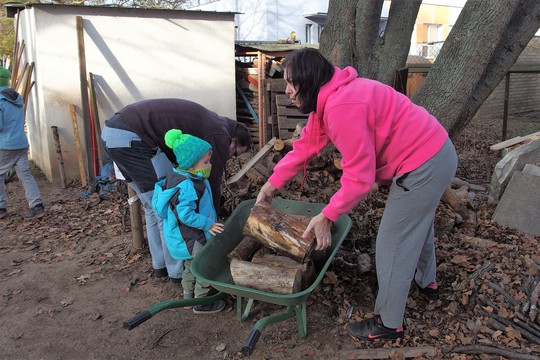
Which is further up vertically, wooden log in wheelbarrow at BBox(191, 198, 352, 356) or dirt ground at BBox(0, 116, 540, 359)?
wooden log in wheelbarrow at BBox(191, 198, 352, 356)

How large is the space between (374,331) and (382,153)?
1.21 meters

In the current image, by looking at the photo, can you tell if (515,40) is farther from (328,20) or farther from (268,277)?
(268,277)

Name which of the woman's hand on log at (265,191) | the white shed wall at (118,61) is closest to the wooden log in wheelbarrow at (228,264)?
the woman's hand on log at (265,191)

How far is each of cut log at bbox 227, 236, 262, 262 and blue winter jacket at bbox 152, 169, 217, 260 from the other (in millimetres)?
220

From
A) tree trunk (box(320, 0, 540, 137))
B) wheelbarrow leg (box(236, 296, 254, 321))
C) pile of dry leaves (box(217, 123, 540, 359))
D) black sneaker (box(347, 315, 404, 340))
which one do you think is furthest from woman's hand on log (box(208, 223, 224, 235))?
tree trunk (box(320, 0, 540, 137))

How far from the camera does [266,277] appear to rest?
2.89 metres

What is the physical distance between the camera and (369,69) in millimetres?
5375

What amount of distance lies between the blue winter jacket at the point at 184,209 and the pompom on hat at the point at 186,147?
114 millimetres

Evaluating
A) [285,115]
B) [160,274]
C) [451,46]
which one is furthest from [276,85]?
[160,274]

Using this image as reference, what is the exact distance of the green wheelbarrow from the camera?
250 cm

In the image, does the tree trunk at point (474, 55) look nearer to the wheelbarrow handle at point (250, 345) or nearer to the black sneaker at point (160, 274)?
the black sneaker at point (160, 274)

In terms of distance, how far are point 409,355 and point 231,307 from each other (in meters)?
1.38

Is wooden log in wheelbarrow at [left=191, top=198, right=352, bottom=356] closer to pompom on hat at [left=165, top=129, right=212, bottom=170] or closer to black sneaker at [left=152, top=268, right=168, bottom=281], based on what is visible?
pompom on hat at [left=165, top=129, right=212, bottom=170]

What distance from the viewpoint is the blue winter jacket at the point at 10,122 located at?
5574 millimetres
